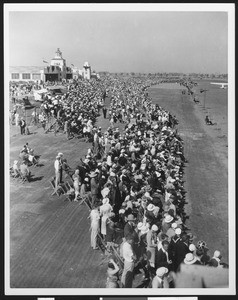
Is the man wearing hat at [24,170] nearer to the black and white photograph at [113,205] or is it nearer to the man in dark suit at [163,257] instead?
the black and white photograph at [113,205]

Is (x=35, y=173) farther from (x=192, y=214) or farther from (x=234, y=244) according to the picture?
(x=234, y=244)

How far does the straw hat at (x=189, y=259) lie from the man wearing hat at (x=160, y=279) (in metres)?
0.40

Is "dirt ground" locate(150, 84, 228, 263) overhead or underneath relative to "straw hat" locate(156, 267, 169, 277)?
overhead

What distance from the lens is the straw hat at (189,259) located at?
6969 mm

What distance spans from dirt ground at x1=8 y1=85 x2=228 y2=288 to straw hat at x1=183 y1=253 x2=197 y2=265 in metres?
1.87

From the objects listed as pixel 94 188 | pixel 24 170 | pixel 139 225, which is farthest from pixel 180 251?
pixel 24 170

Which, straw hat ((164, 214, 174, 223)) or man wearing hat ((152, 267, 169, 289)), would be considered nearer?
man wearing hat ((152, 267, 169, 289))

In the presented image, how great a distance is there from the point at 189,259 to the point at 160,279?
653 millimetres

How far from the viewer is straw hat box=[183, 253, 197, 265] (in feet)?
22.9

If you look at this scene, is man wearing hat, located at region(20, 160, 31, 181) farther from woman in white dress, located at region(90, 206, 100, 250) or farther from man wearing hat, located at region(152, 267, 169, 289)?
man wearing hat, located at region(152, 267, 169, 289)

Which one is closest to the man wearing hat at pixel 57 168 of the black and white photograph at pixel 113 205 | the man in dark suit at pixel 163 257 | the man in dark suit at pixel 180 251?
the black and white photograph at pixel 113 205

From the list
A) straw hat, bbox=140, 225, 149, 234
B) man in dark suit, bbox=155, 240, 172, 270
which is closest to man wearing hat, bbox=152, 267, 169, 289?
man in dark suit, bbox=155, 240, 172, 270

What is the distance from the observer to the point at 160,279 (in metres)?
7.00

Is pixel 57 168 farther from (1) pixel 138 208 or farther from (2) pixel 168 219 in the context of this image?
(2) pixel 168 219
